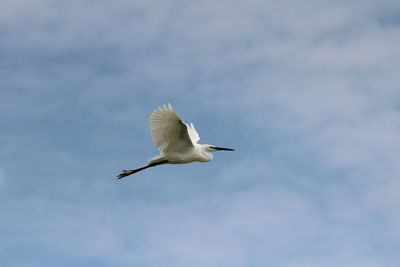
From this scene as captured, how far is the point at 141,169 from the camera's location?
76.6 feet

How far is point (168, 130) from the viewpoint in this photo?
20453mm

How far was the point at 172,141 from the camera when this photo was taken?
21000 millimetres

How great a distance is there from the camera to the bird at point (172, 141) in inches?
780

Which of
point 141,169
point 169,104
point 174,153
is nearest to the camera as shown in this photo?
point 169,104

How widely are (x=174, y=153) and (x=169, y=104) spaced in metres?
2.55

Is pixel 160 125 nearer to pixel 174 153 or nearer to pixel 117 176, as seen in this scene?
pixel 174 153

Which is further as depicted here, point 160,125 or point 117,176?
point 117,176

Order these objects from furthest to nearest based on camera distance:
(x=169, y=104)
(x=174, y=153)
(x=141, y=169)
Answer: (x=141, y=169) < (x=174, y=153) < (x=169, y=104)

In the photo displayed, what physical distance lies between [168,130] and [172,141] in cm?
64

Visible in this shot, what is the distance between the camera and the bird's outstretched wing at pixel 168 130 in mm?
19656

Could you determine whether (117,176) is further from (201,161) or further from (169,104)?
(169,104)

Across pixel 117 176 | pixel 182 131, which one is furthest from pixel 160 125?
pixel 117 176

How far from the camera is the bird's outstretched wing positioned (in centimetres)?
1966

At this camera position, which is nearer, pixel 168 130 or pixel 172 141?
pixel 168 130
